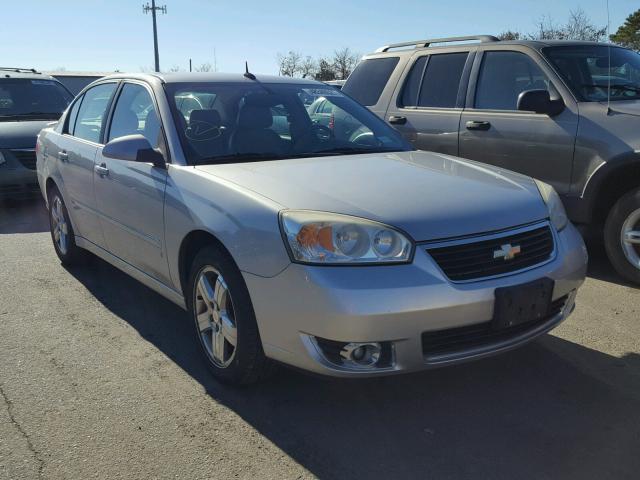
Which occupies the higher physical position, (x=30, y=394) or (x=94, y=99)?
(x=94, y=99)

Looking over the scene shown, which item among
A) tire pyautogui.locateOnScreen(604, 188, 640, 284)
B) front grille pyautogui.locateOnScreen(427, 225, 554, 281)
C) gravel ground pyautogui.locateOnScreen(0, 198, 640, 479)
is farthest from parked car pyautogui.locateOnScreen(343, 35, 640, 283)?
front grille pyautogui.locateOnScreen(427, 225, 554, 281)

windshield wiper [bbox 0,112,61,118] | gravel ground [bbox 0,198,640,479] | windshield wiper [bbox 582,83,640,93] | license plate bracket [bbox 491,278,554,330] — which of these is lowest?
gravel ground [bbox 0,198,640,479]

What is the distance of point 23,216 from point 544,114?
6.50 m

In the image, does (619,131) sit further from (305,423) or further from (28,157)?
(28,157)

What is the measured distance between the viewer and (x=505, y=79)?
567 centimetres

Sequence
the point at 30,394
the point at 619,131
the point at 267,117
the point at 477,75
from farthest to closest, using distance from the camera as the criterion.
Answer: the point at 477,75
the point at 619,131
the point at 267,117
the point at 30,394

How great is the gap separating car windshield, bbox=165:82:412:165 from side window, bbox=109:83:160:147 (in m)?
0.19

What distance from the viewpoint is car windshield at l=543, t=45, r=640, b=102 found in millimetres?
5184

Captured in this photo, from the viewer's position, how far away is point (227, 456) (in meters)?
2.75

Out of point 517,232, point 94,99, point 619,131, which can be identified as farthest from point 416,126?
point 517,232

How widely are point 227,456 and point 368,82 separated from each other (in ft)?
16.4

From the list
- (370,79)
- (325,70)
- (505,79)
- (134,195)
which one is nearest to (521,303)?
(134,195)

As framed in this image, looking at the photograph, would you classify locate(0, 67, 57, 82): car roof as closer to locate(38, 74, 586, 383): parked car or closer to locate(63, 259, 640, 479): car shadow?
locate(38, 74, 586, 383): parked car

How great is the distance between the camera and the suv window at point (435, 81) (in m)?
6.04
